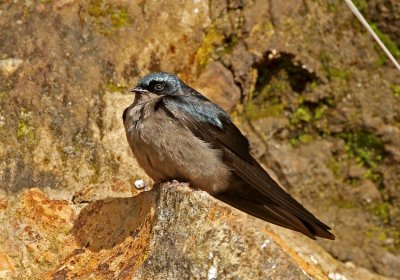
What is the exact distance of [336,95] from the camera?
606cm

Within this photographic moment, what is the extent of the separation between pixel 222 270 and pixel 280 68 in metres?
2.81

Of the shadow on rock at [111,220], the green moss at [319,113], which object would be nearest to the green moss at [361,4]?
the green moss at [319,113]

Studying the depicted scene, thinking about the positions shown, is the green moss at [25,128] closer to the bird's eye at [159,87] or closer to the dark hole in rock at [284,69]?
the bird's eye at [159,87]

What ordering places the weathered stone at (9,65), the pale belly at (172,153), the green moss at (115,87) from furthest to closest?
the green moss at (115,87) → the weathered stone at (9,65) → the pale belly at (172,153)

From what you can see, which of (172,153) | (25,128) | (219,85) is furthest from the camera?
(219,85)

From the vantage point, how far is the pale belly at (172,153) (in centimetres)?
463

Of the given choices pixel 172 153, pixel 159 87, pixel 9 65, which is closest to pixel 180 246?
pixel 172 153

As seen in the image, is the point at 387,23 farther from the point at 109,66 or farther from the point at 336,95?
the point at 109,66

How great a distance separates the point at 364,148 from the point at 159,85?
5.93 ft

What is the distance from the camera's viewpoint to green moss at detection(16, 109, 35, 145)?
16.5 feet

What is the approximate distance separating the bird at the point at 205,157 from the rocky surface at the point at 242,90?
1.65ft

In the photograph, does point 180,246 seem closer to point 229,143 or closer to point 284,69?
point 229,143

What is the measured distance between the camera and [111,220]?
14.3 ft

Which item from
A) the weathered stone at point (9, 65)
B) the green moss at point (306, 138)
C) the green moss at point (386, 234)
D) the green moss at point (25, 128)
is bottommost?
the green moss at point (386, 234)
